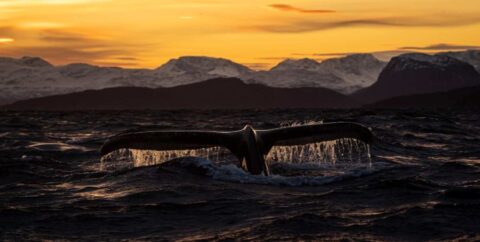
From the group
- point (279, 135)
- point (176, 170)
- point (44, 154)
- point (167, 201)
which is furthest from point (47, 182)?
point (44, 154)

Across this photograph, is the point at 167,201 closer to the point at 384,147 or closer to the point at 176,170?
the point at 176,170

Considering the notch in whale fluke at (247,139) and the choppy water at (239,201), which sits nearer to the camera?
the choppy water at (239,201)

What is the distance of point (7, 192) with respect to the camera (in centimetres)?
1166

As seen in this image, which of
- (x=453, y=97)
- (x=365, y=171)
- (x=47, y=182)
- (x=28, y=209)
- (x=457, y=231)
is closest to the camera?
(x=457, y=231)

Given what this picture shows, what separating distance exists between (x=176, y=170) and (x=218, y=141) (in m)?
2.87

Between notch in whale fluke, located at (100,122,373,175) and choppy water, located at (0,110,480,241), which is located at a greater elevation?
notch in whale fluke, located at (100,122,373,175)

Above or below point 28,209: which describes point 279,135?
above

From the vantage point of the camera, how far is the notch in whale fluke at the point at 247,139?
10.5m

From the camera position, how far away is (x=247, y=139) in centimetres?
1137

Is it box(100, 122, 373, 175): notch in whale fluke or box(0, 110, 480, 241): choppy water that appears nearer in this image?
box(0, 110, 480, 241): choppy water

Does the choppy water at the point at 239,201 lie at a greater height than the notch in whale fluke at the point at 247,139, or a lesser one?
lesser

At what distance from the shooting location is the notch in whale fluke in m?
10.5

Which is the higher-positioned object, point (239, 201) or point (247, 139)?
point (247, 139)

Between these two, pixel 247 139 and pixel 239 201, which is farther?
pixel 247 139
